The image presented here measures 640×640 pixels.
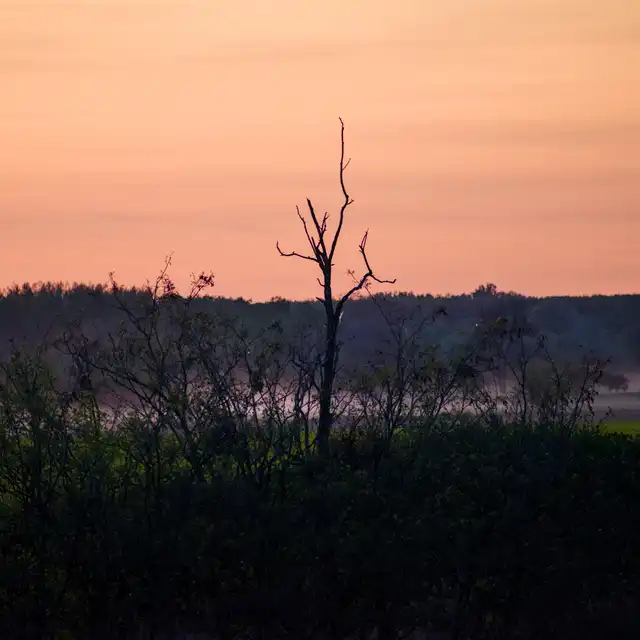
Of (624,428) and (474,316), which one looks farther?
(474,316)

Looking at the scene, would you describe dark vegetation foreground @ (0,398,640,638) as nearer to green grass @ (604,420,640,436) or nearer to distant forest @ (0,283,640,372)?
green grass @ (604,420,640,436)

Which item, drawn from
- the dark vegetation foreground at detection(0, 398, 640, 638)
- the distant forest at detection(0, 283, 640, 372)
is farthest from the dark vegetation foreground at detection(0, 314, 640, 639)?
Answer: the distant forest at detection(0, 283, 640, 372)

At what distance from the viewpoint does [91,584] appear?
10.3 meters

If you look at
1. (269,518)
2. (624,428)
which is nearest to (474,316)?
(624,428)

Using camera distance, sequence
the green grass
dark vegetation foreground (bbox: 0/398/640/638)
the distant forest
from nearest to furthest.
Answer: dark vegetation foreground (bbox: 0/398/640/638) < the green grass < the distant forest

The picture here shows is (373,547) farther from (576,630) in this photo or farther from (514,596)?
(576,630)

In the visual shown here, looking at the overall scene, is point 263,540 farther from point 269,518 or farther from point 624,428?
point 624,428

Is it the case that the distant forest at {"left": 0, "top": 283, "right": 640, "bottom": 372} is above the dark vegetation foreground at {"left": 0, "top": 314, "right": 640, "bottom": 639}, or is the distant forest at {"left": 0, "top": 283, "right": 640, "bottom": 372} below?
above

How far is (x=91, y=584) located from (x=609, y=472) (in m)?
4.89

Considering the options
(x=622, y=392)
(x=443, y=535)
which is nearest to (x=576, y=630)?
(x=443, y=535)

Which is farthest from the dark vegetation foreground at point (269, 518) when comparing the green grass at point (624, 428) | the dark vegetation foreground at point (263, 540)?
the green grass at point (624, 428)

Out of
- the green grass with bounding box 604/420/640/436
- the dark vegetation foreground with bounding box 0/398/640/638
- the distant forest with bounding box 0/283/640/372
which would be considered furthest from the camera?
the distant forest with bounding box 0/283/640/372

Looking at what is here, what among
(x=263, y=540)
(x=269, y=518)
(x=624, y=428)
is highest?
(x=269, y=518)

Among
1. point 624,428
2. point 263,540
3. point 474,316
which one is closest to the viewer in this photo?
point 263,540
